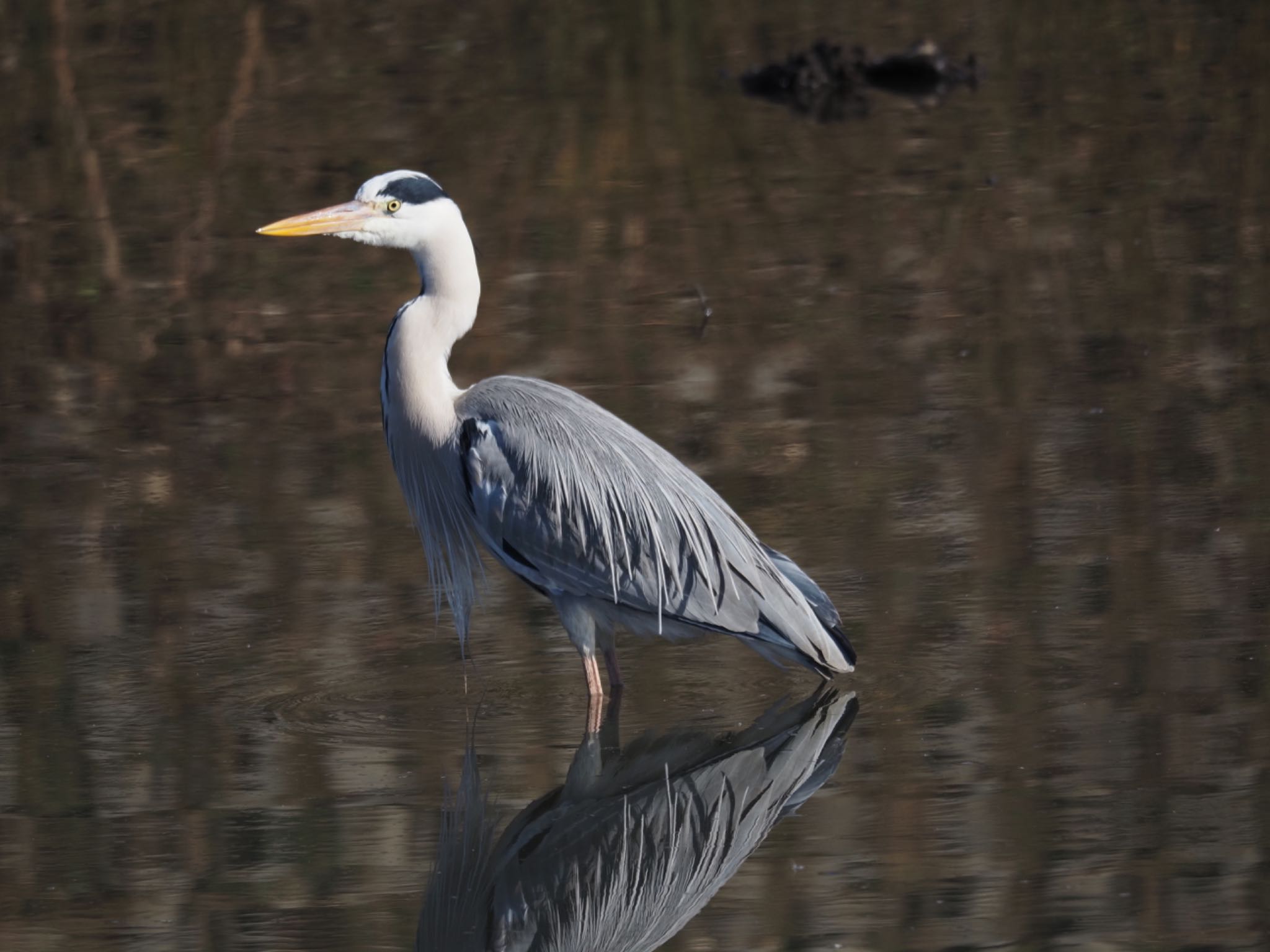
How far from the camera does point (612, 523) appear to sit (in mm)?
5980

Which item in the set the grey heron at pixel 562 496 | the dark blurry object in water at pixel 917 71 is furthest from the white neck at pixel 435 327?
the dark blurry object in water at pixel 917 71

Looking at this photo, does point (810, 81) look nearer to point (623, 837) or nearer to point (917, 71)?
point (917, 71)

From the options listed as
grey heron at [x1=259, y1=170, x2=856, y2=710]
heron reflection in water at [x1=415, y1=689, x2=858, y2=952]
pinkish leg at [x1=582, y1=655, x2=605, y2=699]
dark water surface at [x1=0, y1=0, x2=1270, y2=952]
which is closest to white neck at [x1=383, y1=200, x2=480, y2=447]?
grey heron at [x1=259, y1=170, x2=856, y2=710]

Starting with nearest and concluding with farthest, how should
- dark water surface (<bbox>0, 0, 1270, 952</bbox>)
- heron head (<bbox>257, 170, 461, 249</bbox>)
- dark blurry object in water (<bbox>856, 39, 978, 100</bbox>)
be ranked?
dark water surface (<bbox>0, 0, 1270, 952</bbox>), heron head (<bbox>257, 170, 461, 249</bbox>), dark blurry object in water (<bbox>856, 39, 978, 100</bbox>)

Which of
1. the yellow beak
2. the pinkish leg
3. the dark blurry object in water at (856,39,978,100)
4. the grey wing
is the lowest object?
the pinkish leg

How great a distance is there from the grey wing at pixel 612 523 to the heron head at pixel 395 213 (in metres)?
0.51

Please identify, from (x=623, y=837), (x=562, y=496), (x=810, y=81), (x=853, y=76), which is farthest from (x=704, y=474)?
(x=853, y=76)

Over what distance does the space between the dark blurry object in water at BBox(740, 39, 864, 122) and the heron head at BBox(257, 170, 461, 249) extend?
8.83 meters

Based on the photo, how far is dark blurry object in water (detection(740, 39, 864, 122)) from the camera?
14781mm

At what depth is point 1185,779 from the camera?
5043 mm

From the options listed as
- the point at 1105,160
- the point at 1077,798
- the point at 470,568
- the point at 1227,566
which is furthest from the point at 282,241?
the point at 1077,798

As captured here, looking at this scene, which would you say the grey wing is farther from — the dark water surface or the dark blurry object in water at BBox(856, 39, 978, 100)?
the dark blurry object in water at BBox(856, 39, 978, 100)

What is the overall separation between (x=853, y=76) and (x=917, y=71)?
1.46ft

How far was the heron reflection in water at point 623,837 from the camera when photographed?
15.1ft
